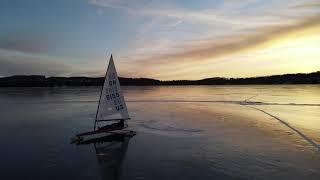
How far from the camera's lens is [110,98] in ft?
73.0

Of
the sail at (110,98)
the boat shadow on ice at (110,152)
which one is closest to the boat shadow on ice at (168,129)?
the boat shadow on ice at (110,152)

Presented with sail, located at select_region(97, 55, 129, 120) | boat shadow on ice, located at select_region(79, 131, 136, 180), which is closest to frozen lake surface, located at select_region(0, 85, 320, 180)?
boat shadow on ice, located at select_region(79, 131, 136, 180)

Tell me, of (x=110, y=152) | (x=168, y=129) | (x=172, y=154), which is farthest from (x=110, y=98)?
(x=172, y=154)

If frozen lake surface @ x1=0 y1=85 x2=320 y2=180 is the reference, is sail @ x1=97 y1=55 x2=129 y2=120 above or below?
above

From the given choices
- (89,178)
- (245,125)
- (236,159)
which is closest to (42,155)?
(89,178)

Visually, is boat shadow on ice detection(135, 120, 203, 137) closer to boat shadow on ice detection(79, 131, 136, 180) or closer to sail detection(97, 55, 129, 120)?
boat shadow on ice detection(79, 131, 136, 180)

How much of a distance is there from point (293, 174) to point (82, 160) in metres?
9.23

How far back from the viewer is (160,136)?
2231 centimetres

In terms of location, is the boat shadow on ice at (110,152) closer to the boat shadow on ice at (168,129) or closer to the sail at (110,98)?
the sail at (110,98)

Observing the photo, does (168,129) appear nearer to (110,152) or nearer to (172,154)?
(110,152)

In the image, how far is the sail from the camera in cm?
2168

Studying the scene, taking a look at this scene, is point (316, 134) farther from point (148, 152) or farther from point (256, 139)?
point (148, 152)

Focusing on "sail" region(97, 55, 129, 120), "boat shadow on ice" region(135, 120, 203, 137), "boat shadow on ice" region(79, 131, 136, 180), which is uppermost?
"sail" region(97, 55, 129, 120)

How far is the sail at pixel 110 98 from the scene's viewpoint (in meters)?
21.7
